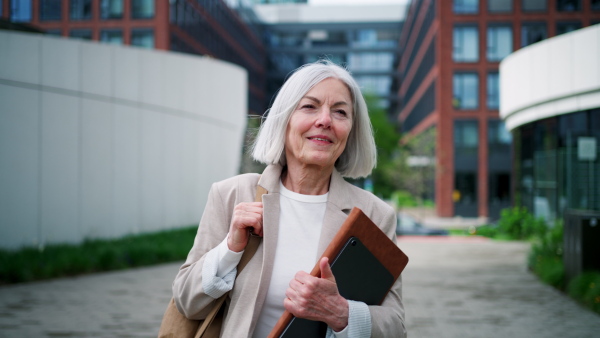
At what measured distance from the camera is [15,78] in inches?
495

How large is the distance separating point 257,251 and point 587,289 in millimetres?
8314

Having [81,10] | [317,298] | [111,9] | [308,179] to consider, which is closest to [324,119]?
[308,179]

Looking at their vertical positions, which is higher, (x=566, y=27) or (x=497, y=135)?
(x=566, y=27)

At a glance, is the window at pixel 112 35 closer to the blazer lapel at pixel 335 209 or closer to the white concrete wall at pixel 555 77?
the white concrete wall at pixel 555 77

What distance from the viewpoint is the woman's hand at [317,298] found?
6.75 feet

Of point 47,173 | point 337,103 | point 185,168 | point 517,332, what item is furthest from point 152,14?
point 337,103

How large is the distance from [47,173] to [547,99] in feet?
40.6

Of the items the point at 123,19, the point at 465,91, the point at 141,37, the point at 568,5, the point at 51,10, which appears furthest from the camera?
the point at 465,91

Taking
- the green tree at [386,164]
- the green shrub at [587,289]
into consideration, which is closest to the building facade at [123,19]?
the green tree at [386,164]

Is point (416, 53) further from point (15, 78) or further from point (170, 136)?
point (15, 78)

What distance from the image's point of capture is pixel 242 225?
2238 millimetres

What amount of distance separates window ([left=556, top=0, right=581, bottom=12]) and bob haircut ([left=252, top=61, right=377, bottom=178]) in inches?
1348

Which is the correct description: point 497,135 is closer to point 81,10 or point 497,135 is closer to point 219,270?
point 81,10

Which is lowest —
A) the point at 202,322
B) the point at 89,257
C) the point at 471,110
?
the point at 89,257
